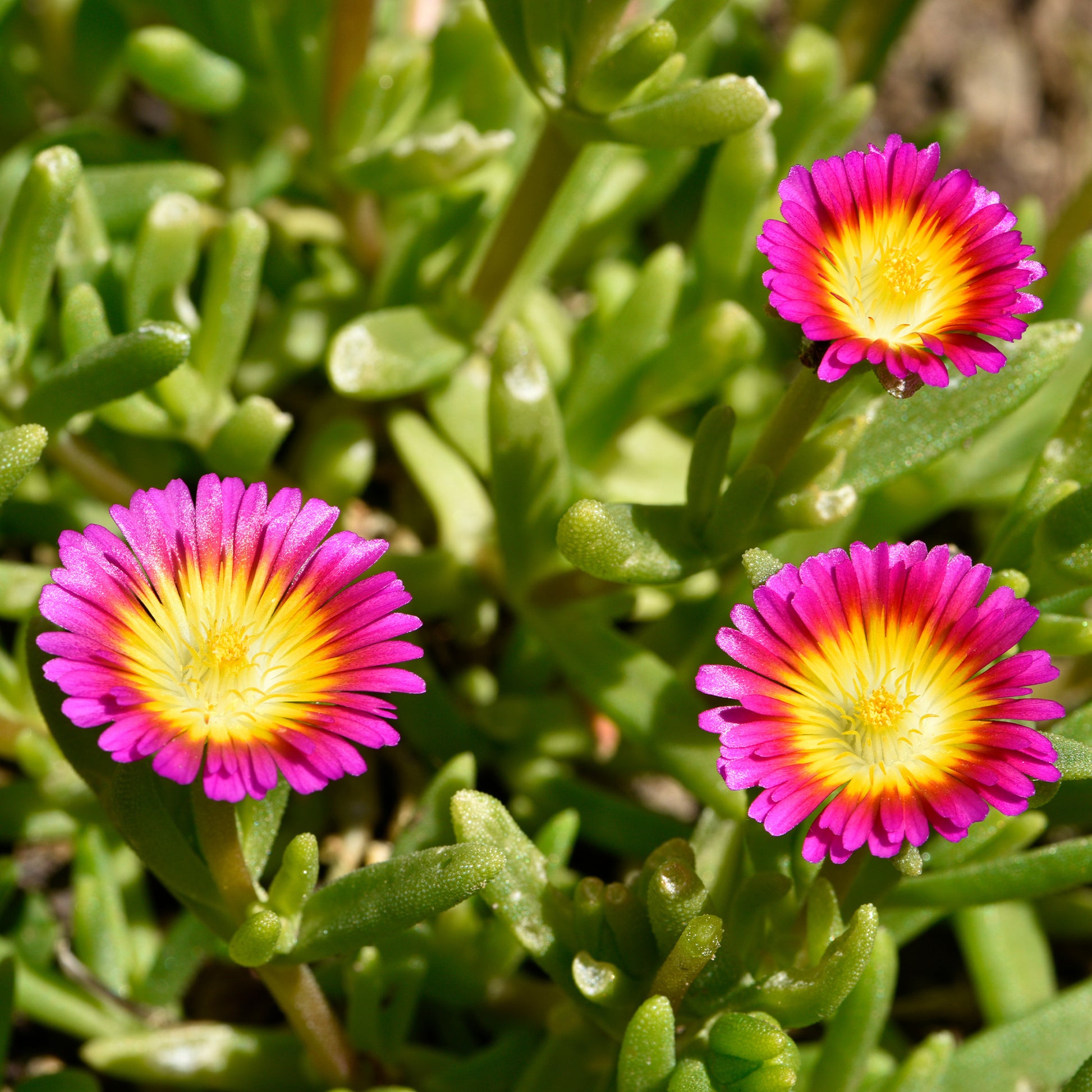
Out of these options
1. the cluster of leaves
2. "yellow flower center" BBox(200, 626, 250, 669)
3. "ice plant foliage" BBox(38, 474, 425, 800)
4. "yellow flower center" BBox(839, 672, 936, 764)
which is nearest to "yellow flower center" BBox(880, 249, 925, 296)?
the cluster of leaves

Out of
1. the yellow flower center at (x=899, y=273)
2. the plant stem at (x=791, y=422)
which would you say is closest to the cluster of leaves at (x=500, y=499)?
the plant stem at (x=791, y=422)

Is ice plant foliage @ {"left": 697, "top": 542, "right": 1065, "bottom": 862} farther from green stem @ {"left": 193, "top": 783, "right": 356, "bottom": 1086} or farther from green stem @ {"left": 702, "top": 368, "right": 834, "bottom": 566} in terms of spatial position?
green stem @ {"left": 193, "top": 783, "right": 356, "bottom": 1086}

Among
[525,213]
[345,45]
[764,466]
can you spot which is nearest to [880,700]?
[764,466]

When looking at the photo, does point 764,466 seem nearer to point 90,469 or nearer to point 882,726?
point 882,726

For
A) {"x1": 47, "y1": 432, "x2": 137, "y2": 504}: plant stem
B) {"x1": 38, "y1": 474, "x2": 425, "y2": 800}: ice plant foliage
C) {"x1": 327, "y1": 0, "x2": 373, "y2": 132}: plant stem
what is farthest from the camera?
{"x1": 327, "y1": 0, "x2": 373, "y2": 132}: plant stem

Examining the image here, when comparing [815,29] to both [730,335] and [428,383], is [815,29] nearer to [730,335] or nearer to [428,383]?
[730,335]

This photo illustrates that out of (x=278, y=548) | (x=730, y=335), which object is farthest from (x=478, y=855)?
(x=730, y=335)
